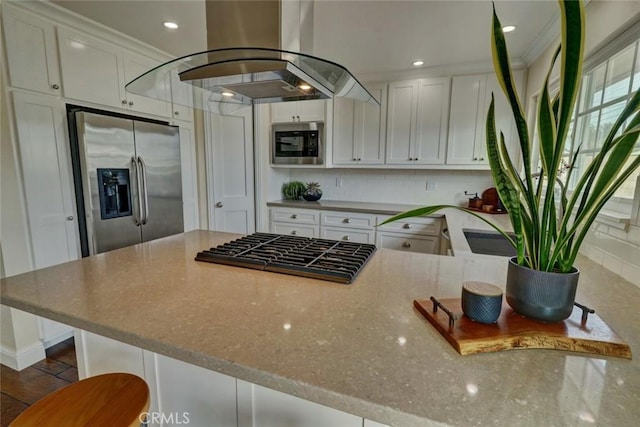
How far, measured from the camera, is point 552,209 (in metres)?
0.76

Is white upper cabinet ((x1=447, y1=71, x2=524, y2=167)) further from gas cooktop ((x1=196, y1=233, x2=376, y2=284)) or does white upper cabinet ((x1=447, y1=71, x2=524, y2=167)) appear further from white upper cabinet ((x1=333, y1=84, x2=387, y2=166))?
gas cooktop ((x1=196, y1=233, x2=376, y2=284))

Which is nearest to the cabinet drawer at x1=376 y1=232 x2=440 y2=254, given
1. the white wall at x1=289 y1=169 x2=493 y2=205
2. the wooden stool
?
the white wall at x1=289 y1=169 x2=493 y2=205

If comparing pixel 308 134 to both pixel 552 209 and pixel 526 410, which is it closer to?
pixel 552 209

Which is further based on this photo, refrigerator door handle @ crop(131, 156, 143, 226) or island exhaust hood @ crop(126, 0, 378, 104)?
refrigerator door handle @ crop(131, 156, 143, 226)

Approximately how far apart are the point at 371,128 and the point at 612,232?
245 cm

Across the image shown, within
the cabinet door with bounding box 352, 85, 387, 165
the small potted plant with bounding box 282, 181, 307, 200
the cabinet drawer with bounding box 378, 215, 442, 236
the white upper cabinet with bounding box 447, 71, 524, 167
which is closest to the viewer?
the white upper cabinet with bounding box 447, 71, 524, 167

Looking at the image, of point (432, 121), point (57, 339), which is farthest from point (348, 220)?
point (57, 339)

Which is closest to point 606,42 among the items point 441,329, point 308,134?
point 441,329

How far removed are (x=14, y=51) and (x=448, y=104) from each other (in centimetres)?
340

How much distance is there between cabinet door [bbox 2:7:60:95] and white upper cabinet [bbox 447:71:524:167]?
10.8 feet

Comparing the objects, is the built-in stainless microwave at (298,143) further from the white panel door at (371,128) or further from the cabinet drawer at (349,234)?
the cabinet drawer at (349,234)

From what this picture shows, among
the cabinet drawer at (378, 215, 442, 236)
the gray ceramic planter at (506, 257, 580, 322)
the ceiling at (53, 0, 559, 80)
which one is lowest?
the cabinet drawer at (378, 215, 442, 236)

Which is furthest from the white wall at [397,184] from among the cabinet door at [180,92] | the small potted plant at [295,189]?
the cabinet door at [180,92]

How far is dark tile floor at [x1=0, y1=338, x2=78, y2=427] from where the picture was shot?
1.78 m
